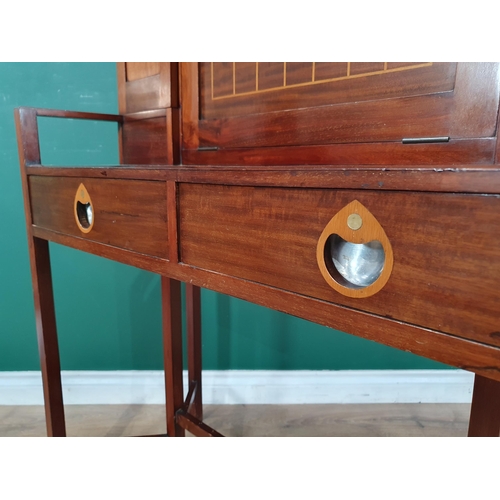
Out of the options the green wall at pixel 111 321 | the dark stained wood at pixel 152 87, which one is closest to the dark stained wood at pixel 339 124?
the dark stained wood at pixel 152 87

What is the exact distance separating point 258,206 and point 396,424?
4.03ft

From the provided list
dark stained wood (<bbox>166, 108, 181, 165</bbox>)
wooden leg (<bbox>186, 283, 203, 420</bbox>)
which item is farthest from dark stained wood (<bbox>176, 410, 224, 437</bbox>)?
dark stained wood (<bbox>166, 108, 181, 165</bbox>)

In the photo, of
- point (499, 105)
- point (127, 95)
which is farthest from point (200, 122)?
point (499, 105)

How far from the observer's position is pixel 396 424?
1.42m

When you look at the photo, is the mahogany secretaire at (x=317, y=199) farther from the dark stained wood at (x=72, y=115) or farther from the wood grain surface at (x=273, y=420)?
the wood grain surface at (x=273, y=420)

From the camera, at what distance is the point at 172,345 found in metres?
1.15

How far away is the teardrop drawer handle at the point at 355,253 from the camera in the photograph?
40cm

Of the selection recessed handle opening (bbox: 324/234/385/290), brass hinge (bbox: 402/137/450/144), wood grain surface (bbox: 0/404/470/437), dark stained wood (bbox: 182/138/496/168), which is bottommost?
wood grain surface (bbox: 0/404/470/437)

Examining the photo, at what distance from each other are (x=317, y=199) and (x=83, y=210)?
546 millimetres

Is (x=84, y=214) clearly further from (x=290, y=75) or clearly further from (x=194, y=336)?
(x=194, y=336)

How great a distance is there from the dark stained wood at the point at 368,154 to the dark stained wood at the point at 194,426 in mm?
692

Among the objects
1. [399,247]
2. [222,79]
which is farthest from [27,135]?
[399,247]

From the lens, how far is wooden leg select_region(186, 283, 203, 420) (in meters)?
1.29

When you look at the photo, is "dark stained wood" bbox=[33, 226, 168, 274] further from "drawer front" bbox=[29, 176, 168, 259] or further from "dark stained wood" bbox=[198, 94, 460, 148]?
"dark stained wood" bbox=[198, 94, 460, 148]
